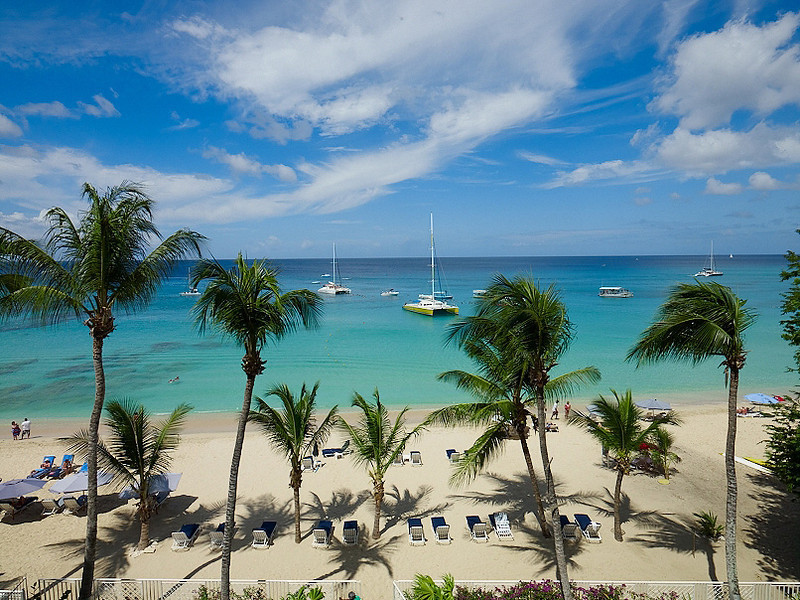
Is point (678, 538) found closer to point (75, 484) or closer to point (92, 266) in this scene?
point (92, 266)

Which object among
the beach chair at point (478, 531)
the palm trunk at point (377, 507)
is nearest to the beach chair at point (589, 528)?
the beach chair at point (478, 531)

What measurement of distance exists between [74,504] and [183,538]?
420 centimetres

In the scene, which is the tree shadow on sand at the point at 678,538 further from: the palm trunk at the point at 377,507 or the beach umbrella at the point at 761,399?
the beach umbrella at the point at 761,399

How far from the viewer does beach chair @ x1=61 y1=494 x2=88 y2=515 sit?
43.3 ft

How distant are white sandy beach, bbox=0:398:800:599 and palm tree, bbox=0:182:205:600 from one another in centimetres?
362

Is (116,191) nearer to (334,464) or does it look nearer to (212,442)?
(334,464)

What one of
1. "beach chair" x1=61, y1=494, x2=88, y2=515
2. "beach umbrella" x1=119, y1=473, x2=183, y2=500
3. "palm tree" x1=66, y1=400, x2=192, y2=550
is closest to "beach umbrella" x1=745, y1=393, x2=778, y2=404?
"beach umbrella" x1=119, y1=473, x2=183, y2=500

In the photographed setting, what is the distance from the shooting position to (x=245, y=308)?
7.54 metres

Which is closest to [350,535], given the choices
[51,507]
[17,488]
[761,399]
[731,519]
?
[731,519]

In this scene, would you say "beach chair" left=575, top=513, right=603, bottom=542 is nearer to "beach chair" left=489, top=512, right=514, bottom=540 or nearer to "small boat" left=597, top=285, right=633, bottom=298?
"beach chair" left=489, top=512, right=514, bottom=540

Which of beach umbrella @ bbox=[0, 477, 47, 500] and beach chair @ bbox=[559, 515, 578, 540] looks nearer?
beach chair @ bbox=[559, 515, 578, 540]

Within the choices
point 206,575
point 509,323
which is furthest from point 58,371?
point 509,323

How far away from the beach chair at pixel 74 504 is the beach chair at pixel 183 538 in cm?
356

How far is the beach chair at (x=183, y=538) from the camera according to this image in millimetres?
11438
